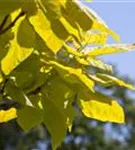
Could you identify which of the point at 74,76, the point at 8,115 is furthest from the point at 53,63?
the point at 8,115

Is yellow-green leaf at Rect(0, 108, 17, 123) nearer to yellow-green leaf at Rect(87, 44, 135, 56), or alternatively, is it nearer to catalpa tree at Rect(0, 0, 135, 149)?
catalpa tree at Rect(0, 0, 135, 149)

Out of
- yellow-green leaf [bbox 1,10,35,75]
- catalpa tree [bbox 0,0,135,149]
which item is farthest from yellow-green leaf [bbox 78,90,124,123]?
yellow-green leaf [bbox 1,10,35,75]

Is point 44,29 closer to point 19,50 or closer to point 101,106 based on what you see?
point 19,50

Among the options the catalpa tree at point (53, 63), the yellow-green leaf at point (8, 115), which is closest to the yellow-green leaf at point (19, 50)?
the catalpa tree at point (53, 63)

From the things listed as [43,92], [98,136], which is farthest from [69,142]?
[43,92]

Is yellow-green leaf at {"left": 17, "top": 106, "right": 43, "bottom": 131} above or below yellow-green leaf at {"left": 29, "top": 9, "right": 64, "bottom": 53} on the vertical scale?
below

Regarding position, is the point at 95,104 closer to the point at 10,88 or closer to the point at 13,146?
the point at 10,88

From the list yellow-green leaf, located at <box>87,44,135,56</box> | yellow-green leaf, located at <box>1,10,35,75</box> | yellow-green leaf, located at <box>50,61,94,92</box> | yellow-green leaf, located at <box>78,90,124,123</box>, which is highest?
yellow-green leaf, located at <box>1,10,35,75</box>

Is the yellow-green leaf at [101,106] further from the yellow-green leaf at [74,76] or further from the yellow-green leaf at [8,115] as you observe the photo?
the yellow-green leaf at [8,115]
